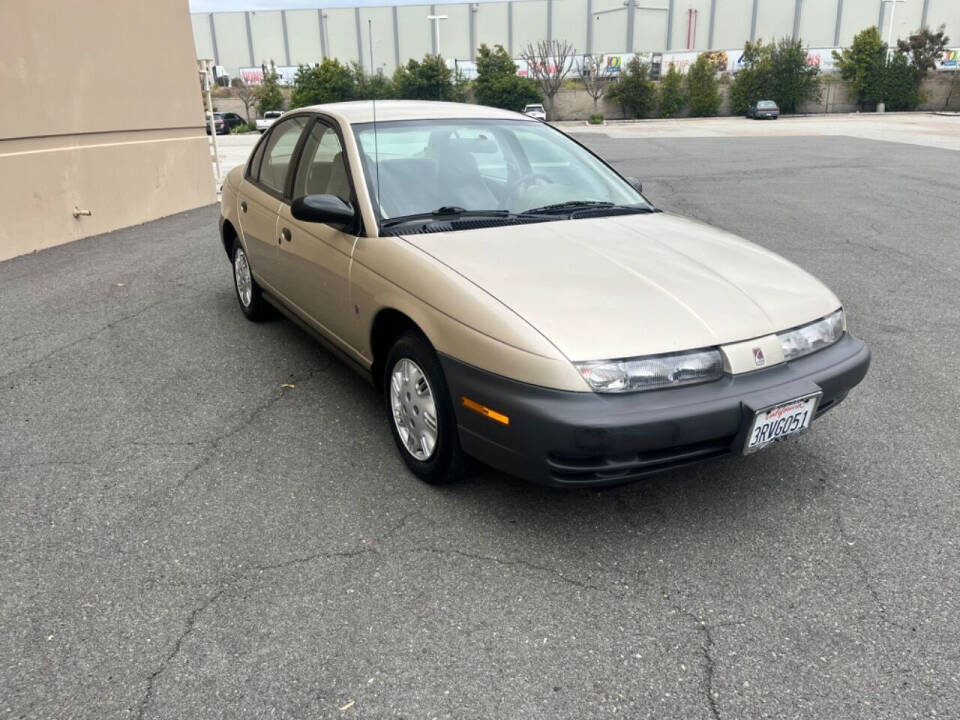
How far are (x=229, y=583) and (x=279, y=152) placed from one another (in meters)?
3.13

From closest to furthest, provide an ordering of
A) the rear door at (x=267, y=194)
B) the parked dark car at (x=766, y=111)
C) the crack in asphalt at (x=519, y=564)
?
the crack in asphalt at (x=519, y=564)
the rear door at (x=267, y=194)
the parked dark car at (x=766, y=111)

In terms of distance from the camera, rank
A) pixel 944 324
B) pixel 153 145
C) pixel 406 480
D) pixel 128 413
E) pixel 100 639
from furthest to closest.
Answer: pixel 153 145 < pixel 944 324 < pixel 128 413 < pixel 406 480 < pixel 100 639

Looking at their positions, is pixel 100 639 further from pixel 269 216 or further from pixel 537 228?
pixel 269 216

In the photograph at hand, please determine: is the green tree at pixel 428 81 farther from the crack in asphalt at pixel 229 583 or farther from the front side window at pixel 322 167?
the crack in asphalt at pixel 229 583

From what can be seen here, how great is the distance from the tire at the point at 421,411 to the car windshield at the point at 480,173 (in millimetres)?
736

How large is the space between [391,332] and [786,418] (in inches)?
68.7

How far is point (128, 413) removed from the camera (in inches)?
167

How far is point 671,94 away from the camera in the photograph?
58.0 metres

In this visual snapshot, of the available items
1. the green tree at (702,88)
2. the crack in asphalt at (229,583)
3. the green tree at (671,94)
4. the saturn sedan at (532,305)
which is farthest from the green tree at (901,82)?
the crack in asphalt at (229,583)

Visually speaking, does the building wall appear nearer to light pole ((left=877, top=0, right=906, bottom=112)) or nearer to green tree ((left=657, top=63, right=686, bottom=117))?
light pole ((left=877, top=0, right=906, bottom=112))

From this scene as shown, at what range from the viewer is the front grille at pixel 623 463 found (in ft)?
8.95

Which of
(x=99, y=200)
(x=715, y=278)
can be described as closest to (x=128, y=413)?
(x=715, y=278)

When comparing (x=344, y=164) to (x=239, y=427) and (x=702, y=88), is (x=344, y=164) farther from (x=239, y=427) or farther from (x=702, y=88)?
(x=702, y=88)

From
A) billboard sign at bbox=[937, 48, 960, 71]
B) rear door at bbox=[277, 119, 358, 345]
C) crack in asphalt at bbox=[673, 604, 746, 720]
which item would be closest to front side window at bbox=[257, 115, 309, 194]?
rear door at bbox=[277, 119, 358, 345]
